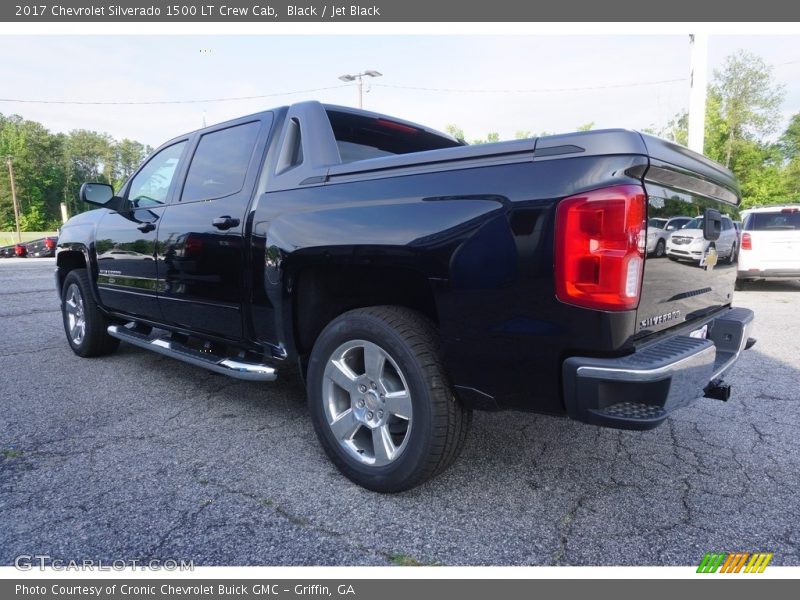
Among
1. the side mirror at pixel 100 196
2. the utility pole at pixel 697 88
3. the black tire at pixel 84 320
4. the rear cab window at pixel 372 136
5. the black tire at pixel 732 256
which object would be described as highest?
the utility pole at pixel 697 88

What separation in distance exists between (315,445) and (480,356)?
1.35 meters

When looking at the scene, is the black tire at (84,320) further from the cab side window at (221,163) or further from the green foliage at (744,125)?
the green foliage at (744,125)

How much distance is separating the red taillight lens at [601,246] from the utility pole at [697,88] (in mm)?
12287

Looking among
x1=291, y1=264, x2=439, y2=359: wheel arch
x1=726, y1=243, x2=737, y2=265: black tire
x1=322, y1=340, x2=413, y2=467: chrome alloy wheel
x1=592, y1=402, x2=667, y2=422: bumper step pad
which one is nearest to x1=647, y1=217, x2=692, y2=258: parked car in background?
x1=592, y1=402, x2=667, y2=422: bumper step pad

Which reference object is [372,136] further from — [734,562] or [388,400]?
[734,562]

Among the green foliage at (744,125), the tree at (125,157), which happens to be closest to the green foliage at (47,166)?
the tree at (125,157)

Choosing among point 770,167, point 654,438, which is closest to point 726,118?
point 770,167

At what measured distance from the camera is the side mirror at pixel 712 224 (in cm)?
236

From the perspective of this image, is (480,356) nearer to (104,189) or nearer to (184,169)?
(184,169)

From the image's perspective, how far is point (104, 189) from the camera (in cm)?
431

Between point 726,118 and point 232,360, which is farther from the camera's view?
point 726,118

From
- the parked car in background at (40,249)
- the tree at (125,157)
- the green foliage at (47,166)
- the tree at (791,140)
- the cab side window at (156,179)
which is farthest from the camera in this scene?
the tree at (125,157)

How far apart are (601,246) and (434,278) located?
2.11 ft

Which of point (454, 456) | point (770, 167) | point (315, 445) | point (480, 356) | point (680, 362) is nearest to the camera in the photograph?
point (680, 362)
